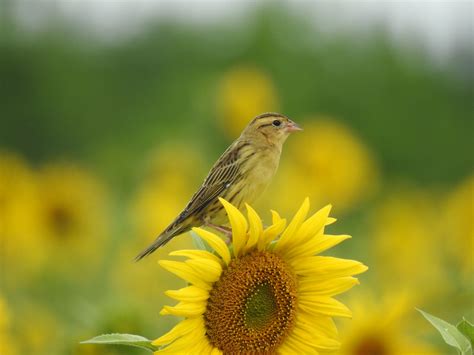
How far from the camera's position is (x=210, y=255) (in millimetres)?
2914

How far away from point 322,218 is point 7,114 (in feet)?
34.5

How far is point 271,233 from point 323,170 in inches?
244

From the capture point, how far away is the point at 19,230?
8.00 meters

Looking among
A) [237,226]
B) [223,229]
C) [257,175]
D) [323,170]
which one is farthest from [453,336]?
[323,170]

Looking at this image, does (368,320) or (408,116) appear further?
(408,116)

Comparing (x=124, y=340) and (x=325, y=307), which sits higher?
(x=325, y=307)

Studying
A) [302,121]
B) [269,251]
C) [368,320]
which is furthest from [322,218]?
[302,121]

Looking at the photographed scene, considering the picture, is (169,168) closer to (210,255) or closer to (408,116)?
(408,116)

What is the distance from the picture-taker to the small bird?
145 inches

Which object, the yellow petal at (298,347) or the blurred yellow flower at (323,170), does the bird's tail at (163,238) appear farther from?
the blurred yellow flower at (323,170)

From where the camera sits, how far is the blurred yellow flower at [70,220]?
823cm

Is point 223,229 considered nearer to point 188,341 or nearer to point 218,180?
point 218,180

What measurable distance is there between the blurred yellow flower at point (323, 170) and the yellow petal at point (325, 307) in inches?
218

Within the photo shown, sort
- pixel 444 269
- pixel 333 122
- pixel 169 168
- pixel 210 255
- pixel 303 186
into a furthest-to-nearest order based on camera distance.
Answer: pixel 333 122 → pixel 169 168 → pixel 303 186 → pixel 444 269 → pixel 210 255
